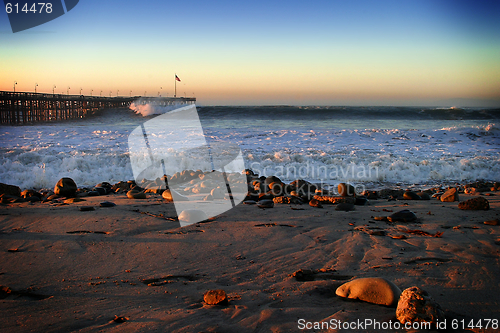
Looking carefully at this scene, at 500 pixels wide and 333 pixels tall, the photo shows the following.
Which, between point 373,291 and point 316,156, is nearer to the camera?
point 373,291

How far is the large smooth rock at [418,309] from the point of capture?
2016 mm

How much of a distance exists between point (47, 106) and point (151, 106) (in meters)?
10.9

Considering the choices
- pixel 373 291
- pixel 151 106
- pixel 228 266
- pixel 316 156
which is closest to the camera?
pixel 373 291

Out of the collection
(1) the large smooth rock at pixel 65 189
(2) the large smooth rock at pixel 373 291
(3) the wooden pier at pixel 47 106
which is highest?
(3) the wooden pier at pixel 47 106

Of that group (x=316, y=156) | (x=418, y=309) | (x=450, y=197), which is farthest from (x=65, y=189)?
(x=316, y=156)

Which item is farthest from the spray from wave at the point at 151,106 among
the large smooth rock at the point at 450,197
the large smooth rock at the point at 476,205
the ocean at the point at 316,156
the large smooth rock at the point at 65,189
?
the large smooth rock at the point at 476,205

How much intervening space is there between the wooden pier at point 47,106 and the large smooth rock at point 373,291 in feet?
110

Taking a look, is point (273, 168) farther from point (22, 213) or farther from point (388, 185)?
point (22, 213)

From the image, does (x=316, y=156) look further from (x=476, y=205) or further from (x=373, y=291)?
(x=373, y=291)

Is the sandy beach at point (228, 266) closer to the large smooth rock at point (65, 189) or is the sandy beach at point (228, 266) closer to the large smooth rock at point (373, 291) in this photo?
the large smooth rock at point (373, 291)

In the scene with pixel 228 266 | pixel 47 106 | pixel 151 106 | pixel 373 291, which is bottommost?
pixel 228 266

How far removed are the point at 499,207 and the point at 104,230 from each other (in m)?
6.40

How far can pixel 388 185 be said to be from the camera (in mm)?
9016

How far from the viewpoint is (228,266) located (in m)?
3.17
